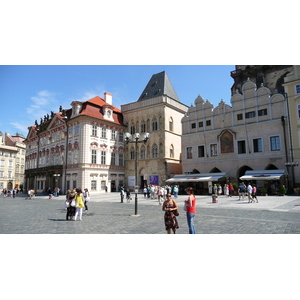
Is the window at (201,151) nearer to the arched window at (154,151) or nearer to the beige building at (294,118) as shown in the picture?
the arched window at (154,151)

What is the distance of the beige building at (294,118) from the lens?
26.7 meters

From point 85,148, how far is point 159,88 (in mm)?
16005

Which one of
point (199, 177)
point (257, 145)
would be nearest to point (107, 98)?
point (199, 177)

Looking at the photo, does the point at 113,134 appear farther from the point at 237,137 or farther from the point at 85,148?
the point at 237,137

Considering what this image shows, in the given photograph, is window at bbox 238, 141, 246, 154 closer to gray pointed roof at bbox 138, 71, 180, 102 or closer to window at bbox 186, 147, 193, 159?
window at bbox 186, 147, 193, 159

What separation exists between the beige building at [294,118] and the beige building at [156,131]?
56.2ft

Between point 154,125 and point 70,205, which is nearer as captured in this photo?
point 70,205

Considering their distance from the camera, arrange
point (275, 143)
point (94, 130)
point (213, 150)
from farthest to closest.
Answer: point (94, 130) → point (213, 150) → point (275, 143)

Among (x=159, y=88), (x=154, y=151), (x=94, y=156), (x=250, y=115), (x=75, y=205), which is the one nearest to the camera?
(x=75, y=205)

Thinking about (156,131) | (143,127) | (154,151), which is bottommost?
(154,151)

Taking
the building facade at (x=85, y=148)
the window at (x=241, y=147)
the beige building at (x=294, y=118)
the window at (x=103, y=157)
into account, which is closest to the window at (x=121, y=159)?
the building facade at (x=85, y=148)

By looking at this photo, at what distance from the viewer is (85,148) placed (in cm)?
3772

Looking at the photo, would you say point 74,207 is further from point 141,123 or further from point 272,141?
point 141,123

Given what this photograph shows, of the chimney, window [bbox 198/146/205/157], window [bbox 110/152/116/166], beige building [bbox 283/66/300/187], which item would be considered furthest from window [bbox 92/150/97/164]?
beige building [bbox 283/66/300/187]
